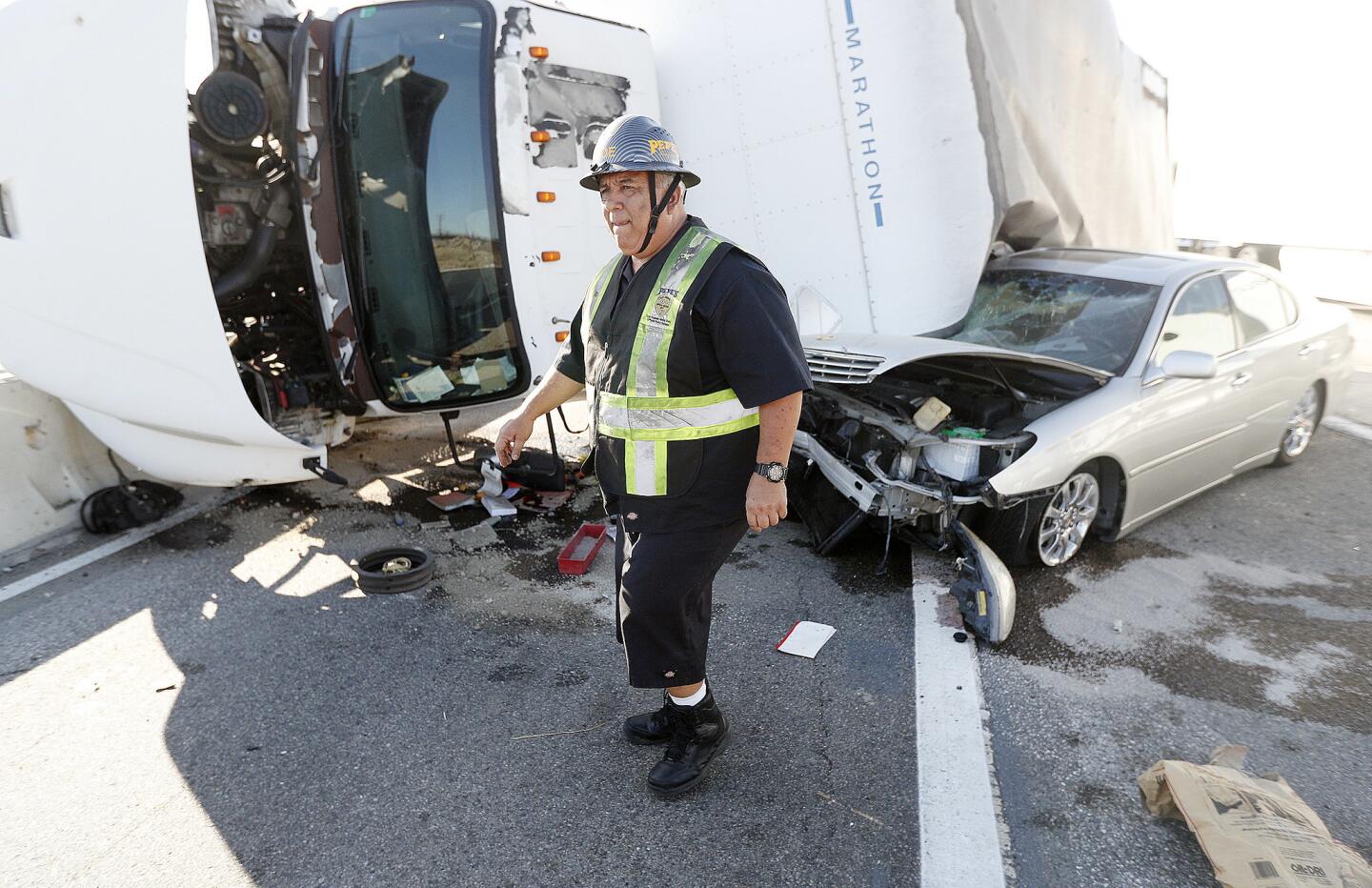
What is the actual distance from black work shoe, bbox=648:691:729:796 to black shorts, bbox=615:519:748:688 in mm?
155

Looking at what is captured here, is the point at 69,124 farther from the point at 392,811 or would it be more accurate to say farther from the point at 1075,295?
the point at 1075,295

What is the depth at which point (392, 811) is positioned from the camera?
8.36 ft

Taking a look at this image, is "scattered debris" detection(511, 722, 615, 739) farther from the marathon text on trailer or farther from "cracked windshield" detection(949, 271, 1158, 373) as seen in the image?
the marathon text on trailer

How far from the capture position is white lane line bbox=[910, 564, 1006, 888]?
232 centimetres

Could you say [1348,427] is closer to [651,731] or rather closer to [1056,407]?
[1056,407]

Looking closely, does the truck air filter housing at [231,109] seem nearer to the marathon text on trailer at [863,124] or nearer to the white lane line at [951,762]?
the marathon text on trailer at [863,124]

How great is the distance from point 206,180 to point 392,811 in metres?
3.39

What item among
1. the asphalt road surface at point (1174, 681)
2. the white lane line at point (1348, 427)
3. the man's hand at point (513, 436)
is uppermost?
the man's hand at point (513, 436)

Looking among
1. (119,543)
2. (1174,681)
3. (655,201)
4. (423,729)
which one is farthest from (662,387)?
(119,543)

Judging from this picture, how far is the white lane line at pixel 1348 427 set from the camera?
249 inches

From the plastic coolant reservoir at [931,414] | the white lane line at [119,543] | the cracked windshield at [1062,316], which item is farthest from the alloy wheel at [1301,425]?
the white lane line at [119,543]

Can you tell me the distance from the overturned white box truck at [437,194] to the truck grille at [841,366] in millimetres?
19

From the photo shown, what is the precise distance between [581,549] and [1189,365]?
309 cm

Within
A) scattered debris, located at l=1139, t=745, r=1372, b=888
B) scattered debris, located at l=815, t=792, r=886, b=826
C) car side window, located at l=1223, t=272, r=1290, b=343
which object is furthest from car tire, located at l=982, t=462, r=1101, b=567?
scattered debris, located at l=815, t=792, r=886, b=826
